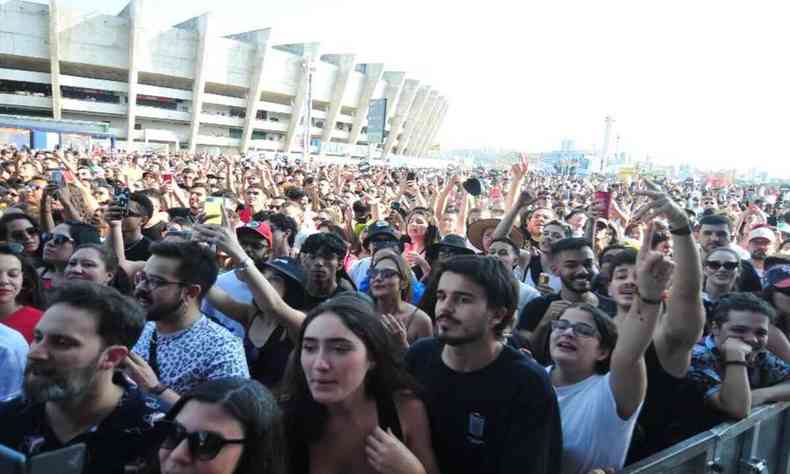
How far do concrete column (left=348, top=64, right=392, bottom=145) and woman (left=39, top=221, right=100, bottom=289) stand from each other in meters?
79.2

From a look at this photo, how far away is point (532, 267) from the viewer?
599 centimetres

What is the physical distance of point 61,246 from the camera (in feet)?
14.9

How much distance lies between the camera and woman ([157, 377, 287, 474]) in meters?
1.69

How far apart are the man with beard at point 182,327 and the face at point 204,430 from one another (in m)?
0.89

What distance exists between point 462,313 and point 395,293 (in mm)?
1651

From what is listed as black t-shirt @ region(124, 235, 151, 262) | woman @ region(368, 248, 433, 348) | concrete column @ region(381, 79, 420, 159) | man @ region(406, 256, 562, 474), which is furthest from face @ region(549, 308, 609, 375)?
concrete column @ region(381, 79, 420, 159)

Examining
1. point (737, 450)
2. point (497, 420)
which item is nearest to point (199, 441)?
point (497, 420)

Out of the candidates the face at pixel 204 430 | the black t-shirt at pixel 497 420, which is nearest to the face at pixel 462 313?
the black t-shirt at pixel 497 420

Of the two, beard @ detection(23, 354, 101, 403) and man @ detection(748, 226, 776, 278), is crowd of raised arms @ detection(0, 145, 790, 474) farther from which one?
man @ detection(748, 226, 776, 278)

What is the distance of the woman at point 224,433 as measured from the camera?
5.54 ft

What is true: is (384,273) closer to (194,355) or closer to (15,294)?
(194,355)

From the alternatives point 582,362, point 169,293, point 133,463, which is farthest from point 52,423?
point 582,362

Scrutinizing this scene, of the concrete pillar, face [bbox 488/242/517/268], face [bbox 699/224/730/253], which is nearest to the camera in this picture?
face [bbox 488/242/517/268]

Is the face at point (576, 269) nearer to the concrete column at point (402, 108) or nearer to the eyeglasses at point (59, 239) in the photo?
the eyeglasses at point (59, 239)
